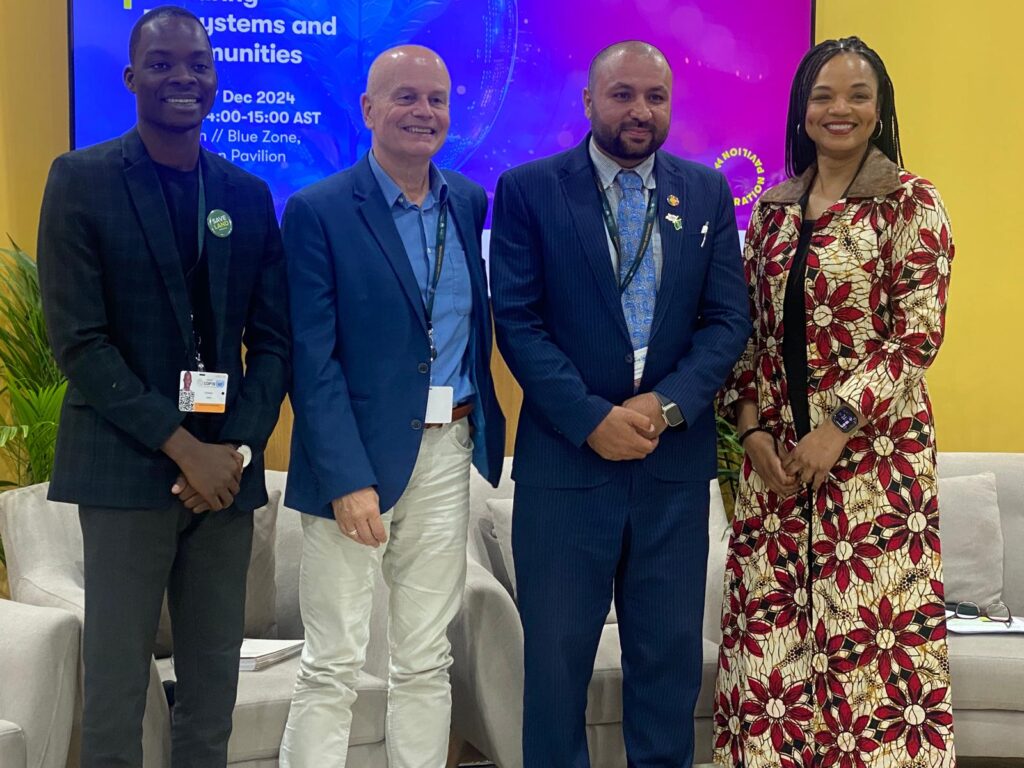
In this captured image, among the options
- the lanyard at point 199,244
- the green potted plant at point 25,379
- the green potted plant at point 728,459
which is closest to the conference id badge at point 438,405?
the lanyard at point 199,244

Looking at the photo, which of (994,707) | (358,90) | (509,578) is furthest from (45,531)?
(994,707)

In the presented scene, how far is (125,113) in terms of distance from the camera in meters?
3.98

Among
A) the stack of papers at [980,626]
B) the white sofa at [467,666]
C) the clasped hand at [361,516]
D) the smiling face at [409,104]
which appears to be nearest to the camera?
the clasped hand at [361,516]

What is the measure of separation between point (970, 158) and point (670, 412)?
274 centimetres

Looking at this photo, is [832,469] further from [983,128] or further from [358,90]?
[983,128]

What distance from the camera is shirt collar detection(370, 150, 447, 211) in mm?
2678

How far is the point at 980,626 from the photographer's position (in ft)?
11.2

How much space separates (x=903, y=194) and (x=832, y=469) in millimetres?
655

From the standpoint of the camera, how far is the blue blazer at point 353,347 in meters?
2.57

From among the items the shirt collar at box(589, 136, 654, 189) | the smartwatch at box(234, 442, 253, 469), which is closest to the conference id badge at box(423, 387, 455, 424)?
the smartwatch at box(234, 442, 253, 469)

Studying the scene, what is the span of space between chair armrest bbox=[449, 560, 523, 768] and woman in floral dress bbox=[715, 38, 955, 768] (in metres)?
0.59

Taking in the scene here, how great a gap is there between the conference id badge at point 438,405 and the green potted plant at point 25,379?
4.99 feet

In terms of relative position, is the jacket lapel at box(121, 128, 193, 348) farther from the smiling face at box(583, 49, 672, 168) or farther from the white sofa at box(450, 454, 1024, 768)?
the white sofa at box(450, 454, 1024, 768)

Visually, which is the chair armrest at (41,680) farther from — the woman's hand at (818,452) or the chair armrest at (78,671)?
the woman's hand at (818,452)
